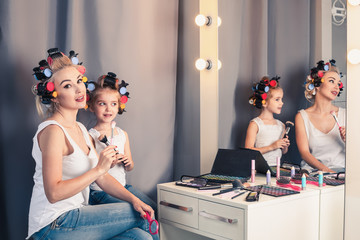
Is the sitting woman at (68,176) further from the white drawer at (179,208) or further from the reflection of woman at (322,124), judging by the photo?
the reflection of woman at (322,124)

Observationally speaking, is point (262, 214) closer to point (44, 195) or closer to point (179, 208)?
point (179, 208)

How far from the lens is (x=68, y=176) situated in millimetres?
1416

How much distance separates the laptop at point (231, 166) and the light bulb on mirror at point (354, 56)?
59cm

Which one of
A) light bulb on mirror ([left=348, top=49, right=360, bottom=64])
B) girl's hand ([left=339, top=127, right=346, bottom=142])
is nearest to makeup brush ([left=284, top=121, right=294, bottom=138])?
girl's hand ([left=339, top=127, right=346, bottom=142])

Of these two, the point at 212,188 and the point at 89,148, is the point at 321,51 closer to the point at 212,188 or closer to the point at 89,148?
the point at 212,188

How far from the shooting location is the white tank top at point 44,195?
1350mm

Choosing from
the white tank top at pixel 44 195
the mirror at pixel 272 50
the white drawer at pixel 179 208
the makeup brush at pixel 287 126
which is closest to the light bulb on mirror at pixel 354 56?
the mirror at pixel 272 50

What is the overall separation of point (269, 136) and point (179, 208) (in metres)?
0.57

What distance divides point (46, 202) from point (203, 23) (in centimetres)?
118

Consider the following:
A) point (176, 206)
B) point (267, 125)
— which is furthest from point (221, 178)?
point (267, 125)

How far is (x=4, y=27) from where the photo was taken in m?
1.58

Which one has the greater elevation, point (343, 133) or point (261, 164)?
point (343, 133)

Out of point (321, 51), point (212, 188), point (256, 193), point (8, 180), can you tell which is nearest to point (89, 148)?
point (8, 180)

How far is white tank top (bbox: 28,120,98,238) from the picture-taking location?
1350mm
